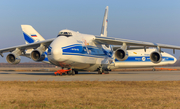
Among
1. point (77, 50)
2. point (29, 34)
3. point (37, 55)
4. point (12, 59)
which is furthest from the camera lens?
point (29, 34)

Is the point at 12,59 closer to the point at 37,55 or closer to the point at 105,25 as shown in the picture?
the point at 37,55

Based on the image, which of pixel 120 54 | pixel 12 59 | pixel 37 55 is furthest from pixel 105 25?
pixel 12 59

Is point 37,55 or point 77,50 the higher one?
point 77,50

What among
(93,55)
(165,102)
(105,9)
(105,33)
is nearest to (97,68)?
(93,55)

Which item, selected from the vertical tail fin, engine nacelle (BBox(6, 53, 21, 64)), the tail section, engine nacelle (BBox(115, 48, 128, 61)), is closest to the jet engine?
engine nacelle (BBox(6, 53, 21, 64))

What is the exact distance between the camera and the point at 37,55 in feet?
73.5

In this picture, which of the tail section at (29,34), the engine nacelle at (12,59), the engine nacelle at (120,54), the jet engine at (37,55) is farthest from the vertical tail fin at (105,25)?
the engine nacelle at (12,59)

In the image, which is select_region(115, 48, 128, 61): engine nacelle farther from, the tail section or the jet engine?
the tail section

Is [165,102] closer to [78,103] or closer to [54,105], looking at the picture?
[78,103]

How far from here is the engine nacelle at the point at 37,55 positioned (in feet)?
72.2

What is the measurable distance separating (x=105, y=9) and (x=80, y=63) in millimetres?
14433

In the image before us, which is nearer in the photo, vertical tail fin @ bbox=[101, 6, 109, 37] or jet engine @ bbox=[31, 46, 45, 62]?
jet engine @ bbox=[31, 46, 45, 62]

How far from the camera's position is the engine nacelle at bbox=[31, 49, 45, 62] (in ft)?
72.2

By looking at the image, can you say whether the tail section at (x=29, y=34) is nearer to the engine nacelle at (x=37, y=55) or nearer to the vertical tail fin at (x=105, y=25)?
the engine nacelle at (x=37, y=55)
